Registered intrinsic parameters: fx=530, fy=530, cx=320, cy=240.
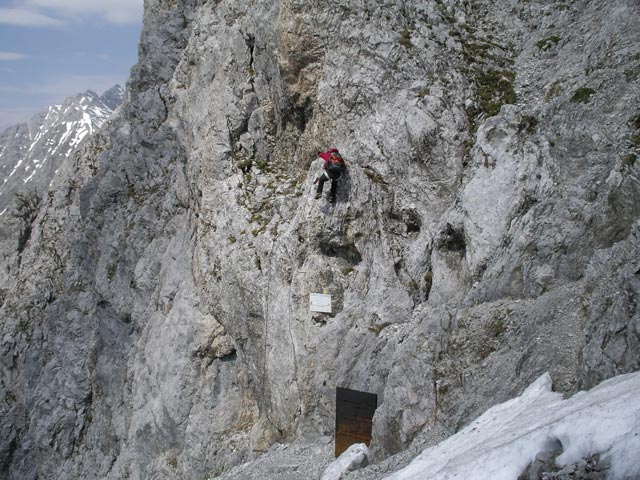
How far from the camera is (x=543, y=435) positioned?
Answer: 7.57 meters

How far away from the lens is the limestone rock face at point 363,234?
12766 millimetres

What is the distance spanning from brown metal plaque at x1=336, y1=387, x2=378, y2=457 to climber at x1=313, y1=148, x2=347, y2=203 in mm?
7410

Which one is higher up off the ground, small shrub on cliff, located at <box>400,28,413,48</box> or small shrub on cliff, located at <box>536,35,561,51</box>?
small shrub on cliff, located at <box>400,28,413,48</box>

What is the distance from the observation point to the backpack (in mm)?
18797

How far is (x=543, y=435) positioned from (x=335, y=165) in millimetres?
12737

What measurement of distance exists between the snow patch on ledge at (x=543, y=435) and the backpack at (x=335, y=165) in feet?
34.6

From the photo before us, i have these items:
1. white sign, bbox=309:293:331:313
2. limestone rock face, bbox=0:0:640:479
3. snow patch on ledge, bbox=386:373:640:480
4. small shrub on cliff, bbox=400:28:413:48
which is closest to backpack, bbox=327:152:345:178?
limestone rock face, bbox=0:0:640:479

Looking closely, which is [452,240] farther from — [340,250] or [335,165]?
[335,165]

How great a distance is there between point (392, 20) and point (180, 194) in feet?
53.6

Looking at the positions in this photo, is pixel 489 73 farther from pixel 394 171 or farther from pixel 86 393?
pixel 86 393

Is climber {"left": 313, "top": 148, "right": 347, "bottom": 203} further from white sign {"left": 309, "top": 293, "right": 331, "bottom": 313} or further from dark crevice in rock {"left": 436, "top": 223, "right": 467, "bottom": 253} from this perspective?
dark crevice in rock {"left": 436, "top": 223, "right": 467, "bottom": 253}

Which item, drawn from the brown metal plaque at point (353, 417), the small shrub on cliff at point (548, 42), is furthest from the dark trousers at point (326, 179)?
the small shrub on cliff at point (548, 42)

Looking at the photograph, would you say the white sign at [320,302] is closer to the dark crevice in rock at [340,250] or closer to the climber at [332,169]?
the dark crevice in rock at [340,250]

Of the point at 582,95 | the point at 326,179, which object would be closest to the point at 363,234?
the point at 326,179
